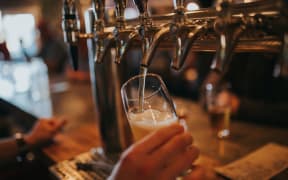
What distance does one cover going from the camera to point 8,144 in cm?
105

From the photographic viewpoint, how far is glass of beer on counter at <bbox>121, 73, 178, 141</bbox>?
2.00 ft

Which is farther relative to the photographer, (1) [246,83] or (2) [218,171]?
(1) [246,83]

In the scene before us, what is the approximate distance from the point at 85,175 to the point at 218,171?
36 cm

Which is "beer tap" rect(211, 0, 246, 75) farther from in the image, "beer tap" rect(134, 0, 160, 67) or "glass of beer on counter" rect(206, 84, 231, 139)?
"glass of beer on counter" rect(206, 84, 231, 139)

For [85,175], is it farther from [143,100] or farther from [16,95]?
[16,95]

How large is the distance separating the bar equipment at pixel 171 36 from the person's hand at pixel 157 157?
124 mm

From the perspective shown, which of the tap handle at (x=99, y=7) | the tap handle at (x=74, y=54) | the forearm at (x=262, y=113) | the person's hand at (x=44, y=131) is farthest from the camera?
the forearm at (x=262, y=113)

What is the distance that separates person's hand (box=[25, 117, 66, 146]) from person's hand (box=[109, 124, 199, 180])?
67 centimetres

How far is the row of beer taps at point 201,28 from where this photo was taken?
427 millimetres

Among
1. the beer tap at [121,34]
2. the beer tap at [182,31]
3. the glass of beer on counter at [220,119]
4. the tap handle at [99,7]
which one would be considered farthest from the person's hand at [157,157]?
the glass of beer on counter at [220,119]

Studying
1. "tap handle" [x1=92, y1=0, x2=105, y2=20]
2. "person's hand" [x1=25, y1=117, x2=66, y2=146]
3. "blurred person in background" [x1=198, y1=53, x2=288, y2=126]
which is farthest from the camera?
"blurred person in background" [x1=198, y1=53, x2=288, y2=126]

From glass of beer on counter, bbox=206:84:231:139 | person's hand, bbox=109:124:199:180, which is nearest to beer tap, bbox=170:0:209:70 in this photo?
person's hand, bbox=109:124:199:180

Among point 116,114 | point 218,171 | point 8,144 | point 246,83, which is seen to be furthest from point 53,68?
point 218,171

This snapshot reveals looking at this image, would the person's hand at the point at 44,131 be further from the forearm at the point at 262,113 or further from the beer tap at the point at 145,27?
the forearm at the point at 262,113
